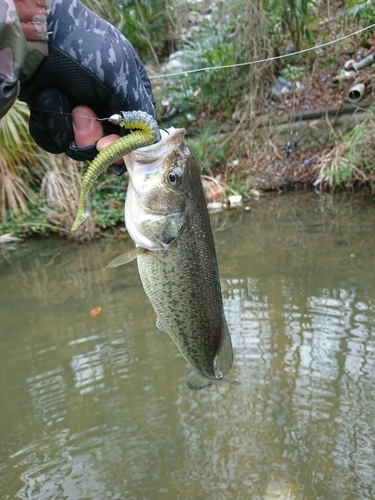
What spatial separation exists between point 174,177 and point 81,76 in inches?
17.1

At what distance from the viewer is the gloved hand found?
1495mm

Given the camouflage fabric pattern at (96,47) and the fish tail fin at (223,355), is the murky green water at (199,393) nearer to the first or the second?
the fish tail fin at (223,355)

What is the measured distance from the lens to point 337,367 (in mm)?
3580

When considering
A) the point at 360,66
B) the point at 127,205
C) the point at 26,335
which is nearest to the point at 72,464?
the point at 26,335

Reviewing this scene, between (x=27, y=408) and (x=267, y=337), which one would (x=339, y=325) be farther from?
(x=27, y=408)

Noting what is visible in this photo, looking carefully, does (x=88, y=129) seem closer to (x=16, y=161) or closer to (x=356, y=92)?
(x=16, y=161)

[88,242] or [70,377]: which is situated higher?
[88,242]

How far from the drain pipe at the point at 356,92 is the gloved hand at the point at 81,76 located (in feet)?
25.1

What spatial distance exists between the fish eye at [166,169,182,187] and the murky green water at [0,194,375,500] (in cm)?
199

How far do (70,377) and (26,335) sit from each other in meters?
0.96

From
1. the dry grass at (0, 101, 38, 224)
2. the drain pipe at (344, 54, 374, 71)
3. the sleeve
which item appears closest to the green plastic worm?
the sleeve

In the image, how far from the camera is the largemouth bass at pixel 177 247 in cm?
160

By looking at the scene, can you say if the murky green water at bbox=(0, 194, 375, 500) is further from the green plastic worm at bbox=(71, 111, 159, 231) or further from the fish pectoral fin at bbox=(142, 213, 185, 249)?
the green plastic worm at bbox=(71, 111, 159, 231)

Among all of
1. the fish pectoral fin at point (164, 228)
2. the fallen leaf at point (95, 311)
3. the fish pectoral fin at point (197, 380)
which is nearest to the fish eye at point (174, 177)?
the fish pectoral fin at point (164, 228)
